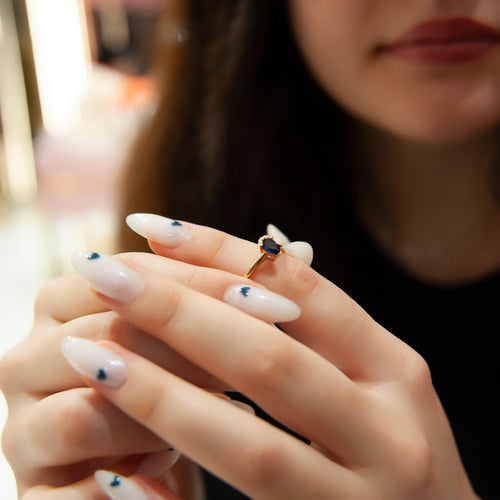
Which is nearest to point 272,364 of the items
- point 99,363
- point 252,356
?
point 252,356

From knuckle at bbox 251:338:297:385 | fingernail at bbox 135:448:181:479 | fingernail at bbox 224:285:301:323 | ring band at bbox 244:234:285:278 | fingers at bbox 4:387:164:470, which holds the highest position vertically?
ring band at bbox 244:234:285:278

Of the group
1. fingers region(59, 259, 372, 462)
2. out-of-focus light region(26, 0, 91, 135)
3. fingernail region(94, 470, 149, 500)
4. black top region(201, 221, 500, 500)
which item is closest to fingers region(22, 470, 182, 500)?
fingernail region(94, 470, 149, 500)

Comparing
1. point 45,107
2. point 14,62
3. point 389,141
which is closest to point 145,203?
point 389,141

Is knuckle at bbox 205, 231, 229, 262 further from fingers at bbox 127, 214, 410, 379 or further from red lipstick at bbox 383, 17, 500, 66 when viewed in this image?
red lipstick at bbox 383, 17, 500, 66

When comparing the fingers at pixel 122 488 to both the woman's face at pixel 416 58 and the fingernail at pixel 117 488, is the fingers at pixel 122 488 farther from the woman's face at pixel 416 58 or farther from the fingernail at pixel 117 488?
the woman's face at pixel 416 58

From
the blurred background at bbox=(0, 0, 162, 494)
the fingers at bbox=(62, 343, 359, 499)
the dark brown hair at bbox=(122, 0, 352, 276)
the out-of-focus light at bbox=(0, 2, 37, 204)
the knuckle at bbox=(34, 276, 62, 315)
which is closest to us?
the fingers at bbox=(62, 343, 359, 499)

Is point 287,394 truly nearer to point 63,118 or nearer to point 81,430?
point 81,430

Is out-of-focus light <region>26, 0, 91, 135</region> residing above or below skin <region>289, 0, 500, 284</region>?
above
